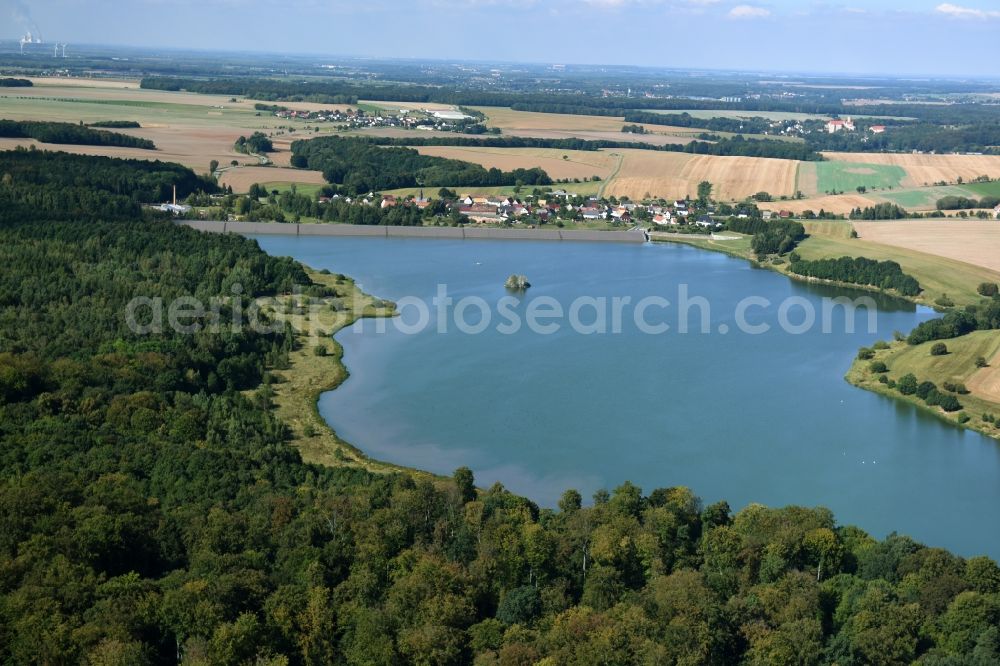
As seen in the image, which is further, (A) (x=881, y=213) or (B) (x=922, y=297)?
(A) (x=881, y=213)

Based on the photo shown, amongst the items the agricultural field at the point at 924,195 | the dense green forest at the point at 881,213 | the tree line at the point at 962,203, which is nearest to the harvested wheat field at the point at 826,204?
the dense green forest at the point at 881,213

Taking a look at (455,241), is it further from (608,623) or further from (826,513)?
(608,623)

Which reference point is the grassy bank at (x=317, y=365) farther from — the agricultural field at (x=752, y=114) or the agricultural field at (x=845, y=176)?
the agricultural field at (x=752, y=114)

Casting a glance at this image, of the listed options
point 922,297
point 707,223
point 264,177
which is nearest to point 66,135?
point 264,177

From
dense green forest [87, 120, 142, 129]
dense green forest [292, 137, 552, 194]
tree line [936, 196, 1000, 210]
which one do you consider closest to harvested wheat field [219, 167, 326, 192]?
dense green forest [292, 137, 552, 194]

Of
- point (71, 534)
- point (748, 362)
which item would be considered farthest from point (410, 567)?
point (748, 362)

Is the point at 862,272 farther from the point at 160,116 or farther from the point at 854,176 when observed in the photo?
the point at 160,116

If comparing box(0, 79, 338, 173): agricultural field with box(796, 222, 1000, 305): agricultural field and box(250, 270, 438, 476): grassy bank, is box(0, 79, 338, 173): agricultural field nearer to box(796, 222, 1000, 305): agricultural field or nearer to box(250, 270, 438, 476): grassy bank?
box(250, 270, 438, 476): grassy bank
